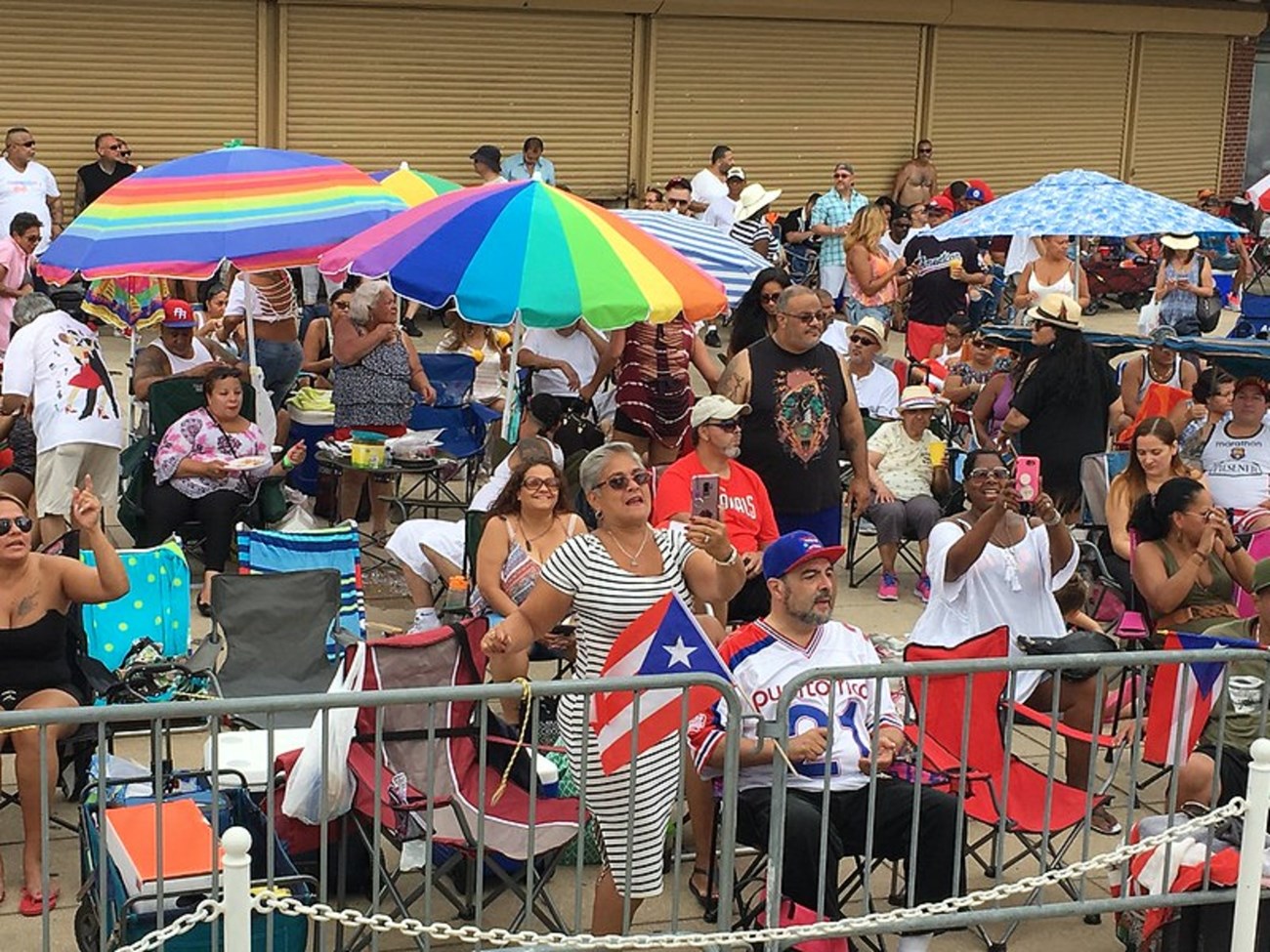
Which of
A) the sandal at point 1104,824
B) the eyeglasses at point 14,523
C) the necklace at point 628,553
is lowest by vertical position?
the sandal at point 1104,824

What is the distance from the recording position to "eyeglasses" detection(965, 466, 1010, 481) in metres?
8.01

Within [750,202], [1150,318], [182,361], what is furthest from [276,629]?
[750,202]

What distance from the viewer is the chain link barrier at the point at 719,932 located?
505cm

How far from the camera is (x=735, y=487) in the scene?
8.26 metres

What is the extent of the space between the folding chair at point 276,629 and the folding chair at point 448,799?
4.89 ft

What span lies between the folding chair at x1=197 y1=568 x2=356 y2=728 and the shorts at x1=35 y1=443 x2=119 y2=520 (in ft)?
6.49

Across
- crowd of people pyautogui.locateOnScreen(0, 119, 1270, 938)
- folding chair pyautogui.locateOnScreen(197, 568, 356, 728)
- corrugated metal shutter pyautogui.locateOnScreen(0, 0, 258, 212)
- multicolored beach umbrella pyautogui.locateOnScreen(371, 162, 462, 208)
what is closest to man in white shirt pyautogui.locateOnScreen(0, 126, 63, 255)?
corrugated metal shutter pyautogui.locateOnScreen(0, 0, 258, 212)

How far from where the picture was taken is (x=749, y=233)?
17328 millimetres

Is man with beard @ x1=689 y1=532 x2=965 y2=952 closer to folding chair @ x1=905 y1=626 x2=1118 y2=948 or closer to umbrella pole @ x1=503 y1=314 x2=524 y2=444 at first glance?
folding chair @ x1=905 y1=626 x2=1118 y2=948

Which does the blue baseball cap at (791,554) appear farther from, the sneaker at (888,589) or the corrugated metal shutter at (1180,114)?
the corrugated metal shutter at (1180,114)

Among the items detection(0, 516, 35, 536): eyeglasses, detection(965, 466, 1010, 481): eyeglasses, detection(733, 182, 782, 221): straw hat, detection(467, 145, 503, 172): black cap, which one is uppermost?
detection(467, 145, 503, 172): black cap

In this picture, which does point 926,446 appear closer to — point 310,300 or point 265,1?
point 310,300

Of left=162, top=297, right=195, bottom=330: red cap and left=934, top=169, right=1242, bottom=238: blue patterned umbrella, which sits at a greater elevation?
left=934, top=169, right=1242, bottom=238: blue patterned umbrella

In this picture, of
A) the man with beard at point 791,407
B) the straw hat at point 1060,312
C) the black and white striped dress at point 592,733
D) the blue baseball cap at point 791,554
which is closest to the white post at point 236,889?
the black and white striped dress at point 592,733
